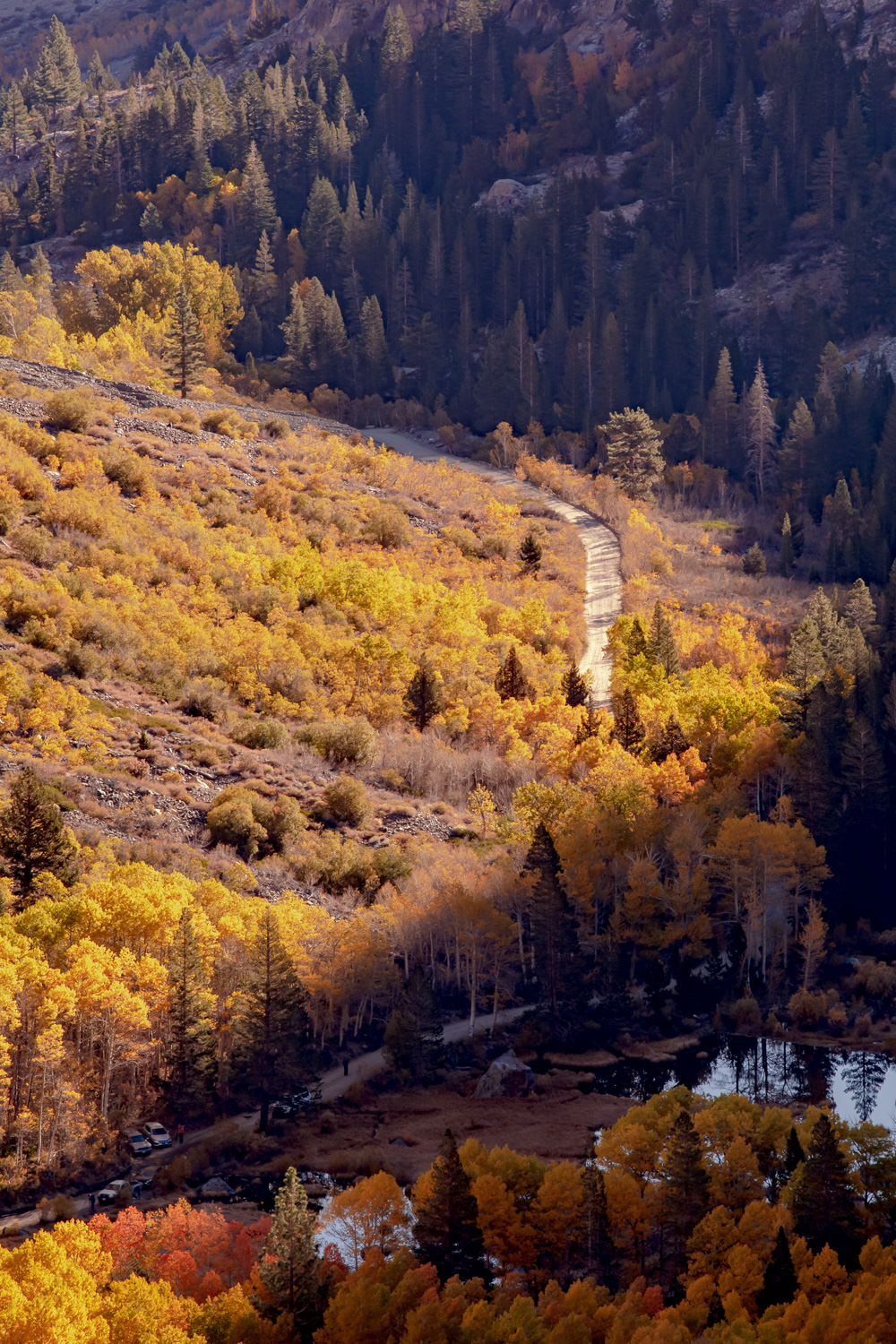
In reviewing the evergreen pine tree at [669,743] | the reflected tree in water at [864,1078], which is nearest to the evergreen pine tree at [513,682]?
the evergreen pine tree at [669,743]

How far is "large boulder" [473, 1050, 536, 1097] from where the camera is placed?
206 ft

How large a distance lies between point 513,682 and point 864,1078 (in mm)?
34342

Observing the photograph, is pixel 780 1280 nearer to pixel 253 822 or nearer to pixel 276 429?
pixel 253 822

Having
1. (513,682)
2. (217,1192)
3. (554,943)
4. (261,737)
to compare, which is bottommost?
(217,1192)

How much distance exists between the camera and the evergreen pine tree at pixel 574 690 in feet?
304

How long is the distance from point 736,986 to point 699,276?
4480 inches

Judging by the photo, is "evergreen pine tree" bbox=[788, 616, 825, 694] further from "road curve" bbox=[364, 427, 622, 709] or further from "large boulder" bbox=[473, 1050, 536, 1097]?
"large boulder" bbox=[473, 1050, 536, 1097]

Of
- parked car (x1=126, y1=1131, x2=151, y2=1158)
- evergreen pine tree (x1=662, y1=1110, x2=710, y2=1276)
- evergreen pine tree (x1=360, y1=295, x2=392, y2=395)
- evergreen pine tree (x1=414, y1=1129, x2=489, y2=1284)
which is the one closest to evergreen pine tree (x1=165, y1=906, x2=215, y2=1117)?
parked car (x1=126, y1=1131, x2=151, y2=1158)

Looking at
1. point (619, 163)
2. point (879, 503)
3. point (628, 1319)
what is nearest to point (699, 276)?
point (619, 163)

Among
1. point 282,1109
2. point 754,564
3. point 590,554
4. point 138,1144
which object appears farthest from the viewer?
point 590,554

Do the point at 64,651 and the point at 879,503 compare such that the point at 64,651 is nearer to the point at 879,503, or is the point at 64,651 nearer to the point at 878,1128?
the point at 878,1128

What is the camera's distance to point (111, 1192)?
5272cm

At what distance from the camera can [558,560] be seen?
119 metres

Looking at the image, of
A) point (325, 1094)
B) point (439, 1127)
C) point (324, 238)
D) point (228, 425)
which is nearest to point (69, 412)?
point (228, 425)
